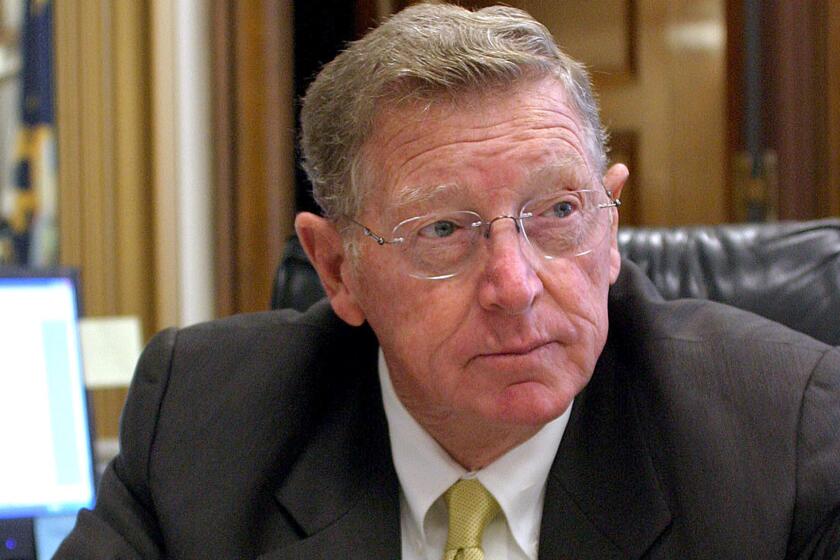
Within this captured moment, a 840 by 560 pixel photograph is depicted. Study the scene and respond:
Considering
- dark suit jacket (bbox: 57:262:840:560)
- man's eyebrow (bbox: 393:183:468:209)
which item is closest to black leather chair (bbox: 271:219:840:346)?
dark suit jacket (bbox: 57:262:840:560)

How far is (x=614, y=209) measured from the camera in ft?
4.19

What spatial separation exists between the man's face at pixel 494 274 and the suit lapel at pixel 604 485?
0.37 feet

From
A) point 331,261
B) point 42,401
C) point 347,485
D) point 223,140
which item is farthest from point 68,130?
point 347,485

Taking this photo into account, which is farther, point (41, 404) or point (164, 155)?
point (164, 155)

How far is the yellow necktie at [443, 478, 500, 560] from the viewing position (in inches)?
46.9

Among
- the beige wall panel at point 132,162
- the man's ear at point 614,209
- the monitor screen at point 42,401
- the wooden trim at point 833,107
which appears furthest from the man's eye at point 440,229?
the wooden trim at point 833,107

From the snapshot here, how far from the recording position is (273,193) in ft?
8.71

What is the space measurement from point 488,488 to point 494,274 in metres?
0.28

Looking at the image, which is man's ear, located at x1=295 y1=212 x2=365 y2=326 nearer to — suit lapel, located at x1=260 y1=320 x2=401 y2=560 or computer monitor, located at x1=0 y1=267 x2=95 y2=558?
suit lapel, located at x1=260 y1=320 x2=401 y2=560

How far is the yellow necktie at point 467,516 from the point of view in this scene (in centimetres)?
119

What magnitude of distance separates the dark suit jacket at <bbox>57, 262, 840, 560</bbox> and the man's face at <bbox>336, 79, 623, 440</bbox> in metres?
0.12

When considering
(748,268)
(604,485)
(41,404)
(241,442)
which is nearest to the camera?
(604,485)

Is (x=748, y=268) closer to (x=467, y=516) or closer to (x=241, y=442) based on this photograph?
(x=467, y=516)

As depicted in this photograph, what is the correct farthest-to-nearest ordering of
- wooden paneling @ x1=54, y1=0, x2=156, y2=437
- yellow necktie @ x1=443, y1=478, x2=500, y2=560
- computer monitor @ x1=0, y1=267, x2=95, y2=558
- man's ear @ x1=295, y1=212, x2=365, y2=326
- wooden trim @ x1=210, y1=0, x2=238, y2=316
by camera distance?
wooden trim @ x1=210, y1=0, x2=238, y2=316
wooden paneling @ x1=54, y1=0, x2=156, y2=437
computer monitor @ x1=0, y1=267, x2=95, y2=558
man's ear @ x1=295, y1=212, x2=365, y2=326
yellow necktie @ x1=443, y1=478, x2=500, y2=560
